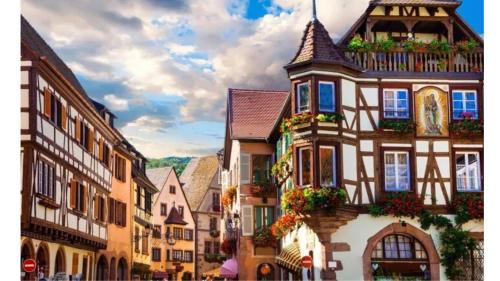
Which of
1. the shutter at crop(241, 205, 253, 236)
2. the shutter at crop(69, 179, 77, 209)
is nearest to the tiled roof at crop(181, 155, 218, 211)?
the shutter at crop(241, 205, 253, 236)

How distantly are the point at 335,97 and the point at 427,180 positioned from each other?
8.61ft

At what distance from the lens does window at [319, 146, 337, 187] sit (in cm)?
1894

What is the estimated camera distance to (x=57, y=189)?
18.7 metres

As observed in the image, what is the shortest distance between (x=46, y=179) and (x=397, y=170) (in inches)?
287

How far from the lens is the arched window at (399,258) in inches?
741

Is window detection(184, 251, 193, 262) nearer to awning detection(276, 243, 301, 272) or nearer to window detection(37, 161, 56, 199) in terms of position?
awning detection(276, 243, 301, 272)

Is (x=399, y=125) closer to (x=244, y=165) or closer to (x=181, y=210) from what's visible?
(x=244, y=165)

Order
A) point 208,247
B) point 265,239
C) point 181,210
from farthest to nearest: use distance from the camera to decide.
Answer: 1. point 208,247
2. point 181,210
3. point 265,239

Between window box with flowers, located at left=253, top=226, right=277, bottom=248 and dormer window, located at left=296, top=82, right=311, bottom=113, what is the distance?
21.4 ft

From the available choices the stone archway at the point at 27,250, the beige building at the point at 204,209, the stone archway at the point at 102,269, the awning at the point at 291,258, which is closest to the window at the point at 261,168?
the awning at the point at 291,258

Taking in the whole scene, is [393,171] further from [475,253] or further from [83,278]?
[83,278]

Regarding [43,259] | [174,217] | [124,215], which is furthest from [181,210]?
[43,259]

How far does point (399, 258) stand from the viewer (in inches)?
746
